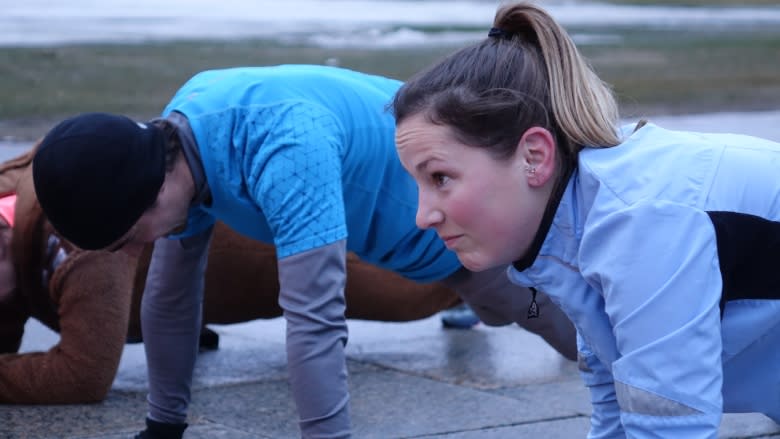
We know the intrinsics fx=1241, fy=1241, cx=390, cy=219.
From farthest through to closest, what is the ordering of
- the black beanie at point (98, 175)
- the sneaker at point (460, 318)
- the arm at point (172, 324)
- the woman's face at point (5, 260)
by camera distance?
the sneaker at point (460, 318)
the woman's face at point (5, 260)
the arm at point (172, 324)
the black beanie at point (98, 175)

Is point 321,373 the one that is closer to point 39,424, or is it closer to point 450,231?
point 450,231

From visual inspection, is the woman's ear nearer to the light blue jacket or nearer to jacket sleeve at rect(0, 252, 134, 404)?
the light blue jacket

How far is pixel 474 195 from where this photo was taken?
212 cm

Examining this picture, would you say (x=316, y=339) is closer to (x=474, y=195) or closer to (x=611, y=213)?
(x=474, y=195)

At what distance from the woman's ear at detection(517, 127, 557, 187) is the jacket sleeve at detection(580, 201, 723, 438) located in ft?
0.64

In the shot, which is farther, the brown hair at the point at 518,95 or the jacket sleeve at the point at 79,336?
the jacket sleeve at the point at 79,336

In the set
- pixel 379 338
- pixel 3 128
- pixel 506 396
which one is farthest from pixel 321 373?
pixel 3 128

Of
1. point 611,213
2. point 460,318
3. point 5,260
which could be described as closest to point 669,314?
point 611,213

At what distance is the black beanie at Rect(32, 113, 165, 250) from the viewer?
2871 mm

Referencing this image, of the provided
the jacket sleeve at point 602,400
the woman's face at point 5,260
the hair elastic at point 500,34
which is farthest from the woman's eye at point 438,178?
the woman's face at point 5,260

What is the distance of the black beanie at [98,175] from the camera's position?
2871 millimetres

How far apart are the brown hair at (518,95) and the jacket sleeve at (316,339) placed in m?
0.74

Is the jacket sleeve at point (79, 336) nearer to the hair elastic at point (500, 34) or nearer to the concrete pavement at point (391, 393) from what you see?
the concrete pavement at point (391, 393)

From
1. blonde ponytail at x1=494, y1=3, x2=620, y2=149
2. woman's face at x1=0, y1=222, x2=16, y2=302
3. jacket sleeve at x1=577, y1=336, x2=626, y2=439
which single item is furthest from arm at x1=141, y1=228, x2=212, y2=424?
blonde ponytail at x1=494, y1=3, x2=620, y2=149
